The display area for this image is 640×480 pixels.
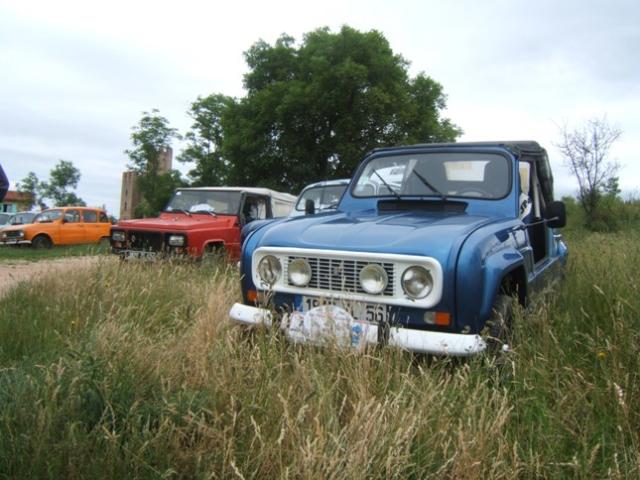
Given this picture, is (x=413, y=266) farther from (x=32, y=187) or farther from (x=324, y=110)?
(x=32, y=187)

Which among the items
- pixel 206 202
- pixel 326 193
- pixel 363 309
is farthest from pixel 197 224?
pixel 363 309

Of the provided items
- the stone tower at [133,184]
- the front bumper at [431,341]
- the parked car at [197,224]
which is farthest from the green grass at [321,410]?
the stone tower at [133,184]

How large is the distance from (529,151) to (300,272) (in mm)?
2866

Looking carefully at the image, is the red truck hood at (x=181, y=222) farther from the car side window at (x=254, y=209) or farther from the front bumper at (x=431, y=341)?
the front bumper at (x=431, y=341)

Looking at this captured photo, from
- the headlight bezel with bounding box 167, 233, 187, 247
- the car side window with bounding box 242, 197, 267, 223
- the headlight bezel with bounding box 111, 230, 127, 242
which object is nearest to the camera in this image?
the headlight bezel with bounding box 167, 233, 187, 247

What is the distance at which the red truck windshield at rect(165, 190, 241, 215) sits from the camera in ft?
31.4

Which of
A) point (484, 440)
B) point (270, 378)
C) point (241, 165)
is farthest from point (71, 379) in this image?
point (241, 165)

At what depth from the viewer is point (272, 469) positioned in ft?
6.88

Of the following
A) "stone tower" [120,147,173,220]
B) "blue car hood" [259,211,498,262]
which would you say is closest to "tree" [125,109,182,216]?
"stone tower" [120,147,173,220]

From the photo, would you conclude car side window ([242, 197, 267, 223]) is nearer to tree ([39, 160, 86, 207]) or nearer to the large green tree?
the large green tree

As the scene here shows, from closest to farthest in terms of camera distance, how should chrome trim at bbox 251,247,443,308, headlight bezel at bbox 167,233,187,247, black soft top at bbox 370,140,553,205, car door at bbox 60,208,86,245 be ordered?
chrome trim at bbox 251,247,443,308 → black soft top at bbox 370,140,553,205 → headlight bezel at bbox 167,233,187,247 → car door at bbox 60,208,86,245

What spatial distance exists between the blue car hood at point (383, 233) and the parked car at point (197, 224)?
13.7 ft

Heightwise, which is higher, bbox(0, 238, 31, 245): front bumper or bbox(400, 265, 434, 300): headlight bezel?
bbox(400, 265, 434, 300): headlight bezel

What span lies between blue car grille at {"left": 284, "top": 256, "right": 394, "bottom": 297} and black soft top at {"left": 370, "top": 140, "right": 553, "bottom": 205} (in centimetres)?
185
